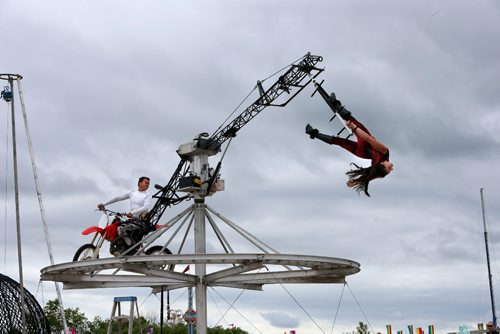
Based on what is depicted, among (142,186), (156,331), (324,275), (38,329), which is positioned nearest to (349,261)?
(324,275)

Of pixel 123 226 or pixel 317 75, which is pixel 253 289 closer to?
pixel 123 226

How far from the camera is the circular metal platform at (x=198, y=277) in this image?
1313 inches

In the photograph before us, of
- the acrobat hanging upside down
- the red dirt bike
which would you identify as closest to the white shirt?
the red dirt bike

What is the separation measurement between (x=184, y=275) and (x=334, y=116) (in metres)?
10.5

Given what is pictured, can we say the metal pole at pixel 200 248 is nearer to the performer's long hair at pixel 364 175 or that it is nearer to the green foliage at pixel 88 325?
the performer's long hair at pixel 364 175

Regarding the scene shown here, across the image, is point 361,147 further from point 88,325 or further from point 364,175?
point 88,325

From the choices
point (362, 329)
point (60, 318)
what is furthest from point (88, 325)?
point (362, 329)

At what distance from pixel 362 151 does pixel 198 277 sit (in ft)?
35.0

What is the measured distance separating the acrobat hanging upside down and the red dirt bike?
9830 mm

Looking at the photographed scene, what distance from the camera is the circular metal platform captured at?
33.3m

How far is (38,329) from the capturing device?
46.1 meters

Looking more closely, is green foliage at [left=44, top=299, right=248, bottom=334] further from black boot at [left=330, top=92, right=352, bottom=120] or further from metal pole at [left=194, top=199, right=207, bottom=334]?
black boot at [left=330, top=92, right=352, bottom=120]

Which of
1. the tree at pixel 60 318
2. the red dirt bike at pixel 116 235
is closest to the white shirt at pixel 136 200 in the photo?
the red dirt bike at pixel 116 235

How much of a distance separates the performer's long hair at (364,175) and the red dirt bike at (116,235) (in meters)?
9.86
